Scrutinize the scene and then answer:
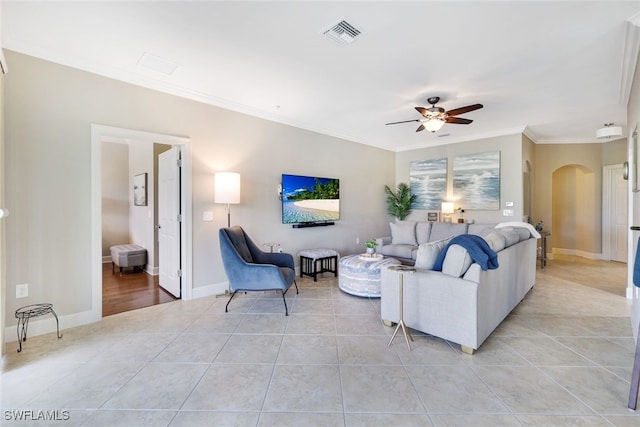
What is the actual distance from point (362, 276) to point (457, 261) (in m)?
1.47

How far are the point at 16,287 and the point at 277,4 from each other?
3.34 metres

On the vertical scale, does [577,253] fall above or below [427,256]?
below

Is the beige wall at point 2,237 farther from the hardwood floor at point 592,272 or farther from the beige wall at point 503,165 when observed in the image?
the hardwood floor at point 592,272

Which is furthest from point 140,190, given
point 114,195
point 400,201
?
point 400,201

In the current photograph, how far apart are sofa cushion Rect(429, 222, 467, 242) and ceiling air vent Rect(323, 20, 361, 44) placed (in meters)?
3.92

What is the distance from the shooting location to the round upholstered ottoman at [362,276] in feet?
12.0

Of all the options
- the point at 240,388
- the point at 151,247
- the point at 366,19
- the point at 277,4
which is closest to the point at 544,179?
the point at 366,19

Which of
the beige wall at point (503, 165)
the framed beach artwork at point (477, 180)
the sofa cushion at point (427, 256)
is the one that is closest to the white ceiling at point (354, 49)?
the beige wall at point (503, 165)

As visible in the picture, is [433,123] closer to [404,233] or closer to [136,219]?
[404,233]

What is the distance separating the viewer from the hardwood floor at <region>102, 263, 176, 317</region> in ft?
11.2

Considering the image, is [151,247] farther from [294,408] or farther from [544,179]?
[544,179]

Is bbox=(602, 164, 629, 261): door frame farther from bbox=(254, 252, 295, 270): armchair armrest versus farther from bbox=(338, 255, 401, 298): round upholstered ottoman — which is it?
bbox=(254, 252, 295, 270): armchair armrest

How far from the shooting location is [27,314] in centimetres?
247

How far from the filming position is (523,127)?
199 inches
